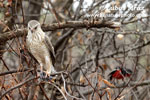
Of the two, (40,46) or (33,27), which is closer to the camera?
(33,27)

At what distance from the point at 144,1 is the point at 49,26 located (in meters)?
3.32

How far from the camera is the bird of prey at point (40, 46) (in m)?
4.59

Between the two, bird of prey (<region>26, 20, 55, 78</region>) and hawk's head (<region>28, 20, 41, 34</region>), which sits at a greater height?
hawk's head (<region>28, 20, 41, 34</region>)

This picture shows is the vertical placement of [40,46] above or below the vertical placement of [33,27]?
below

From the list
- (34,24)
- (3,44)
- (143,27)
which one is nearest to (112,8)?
(143,27)

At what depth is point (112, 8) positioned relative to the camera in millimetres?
6441

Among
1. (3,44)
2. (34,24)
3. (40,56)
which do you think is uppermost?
(34,24)

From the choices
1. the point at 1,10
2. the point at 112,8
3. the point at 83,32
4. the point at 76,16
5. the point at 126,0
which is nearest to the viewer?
the point at 1,10

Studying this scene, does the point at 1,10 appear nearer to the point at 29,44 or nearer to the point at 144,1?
the point at 29,44

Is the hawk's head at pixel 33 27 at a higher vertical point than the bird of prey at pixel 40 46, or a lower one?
higher

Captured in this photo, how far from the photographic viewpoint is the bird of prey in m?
4.59

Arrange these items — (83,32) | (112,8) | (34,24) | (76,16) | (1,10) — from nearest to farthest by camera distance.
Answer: (34,24) → (1,10) → (76,16) → (112,8) → (83,32)

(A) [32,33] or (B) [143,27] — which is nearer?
(A) [32,33]

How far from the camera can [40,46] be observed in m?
4.89
